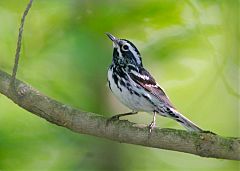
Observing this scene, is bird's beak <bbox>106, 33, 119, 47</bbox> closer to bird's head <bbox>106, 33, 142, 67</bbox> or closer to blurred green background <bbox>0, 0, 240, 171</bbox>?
bird's head <bbox>106, 33, 142, 67</bbox>

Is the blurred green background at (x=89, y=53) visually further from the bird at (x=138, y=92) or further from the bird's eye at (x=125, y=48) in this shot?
the bird at (x=138, y=92)

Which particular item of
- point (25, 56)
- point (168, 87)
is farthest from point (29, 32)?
point (168, 87)

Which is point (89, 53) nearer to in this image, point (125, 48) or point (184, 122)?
point (125, 48)

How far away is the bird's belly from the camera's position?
4875 mm

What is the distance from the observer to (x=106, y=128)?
4062mm

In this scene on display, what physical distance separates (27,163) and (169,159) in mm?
2056


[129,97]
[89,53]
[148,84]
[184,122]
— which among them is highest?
[89,53]

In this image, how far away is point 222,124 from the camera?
7293 millimetres

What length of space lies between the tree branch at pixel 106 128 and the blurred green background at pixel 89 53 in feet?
4.44

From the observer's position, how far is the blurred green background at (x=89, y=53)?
5707mm

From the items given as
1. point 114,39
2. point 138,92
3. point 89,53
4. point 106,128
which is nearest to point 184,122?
point 138,92

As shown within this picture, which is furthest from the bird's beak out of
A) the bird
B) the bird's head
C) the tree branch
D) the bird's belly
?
the tree branch

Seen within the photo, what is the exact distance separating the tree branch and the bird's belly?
77 cm

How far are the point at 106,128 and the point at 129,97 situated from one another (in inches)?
34.2
